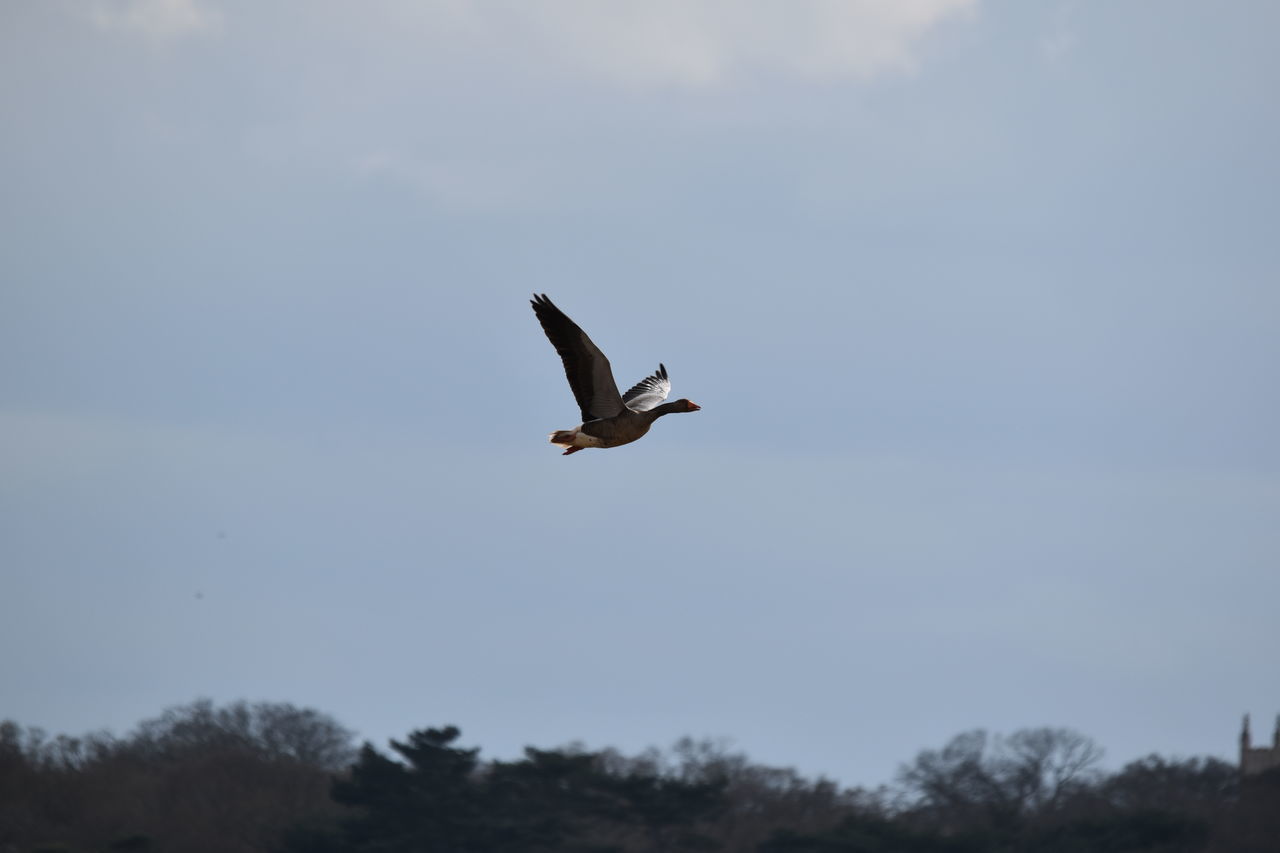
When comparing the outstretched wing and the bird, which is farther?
the outstretched wing

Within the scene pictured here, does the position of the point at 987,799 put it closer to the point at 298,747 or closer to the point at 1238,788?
the point at 1238,788

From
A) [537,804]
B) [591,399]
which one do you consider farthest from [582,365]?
[537,804]

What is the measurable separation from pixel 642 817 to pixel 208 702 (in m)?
25.4

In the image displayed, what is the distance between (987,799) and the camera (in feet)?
279

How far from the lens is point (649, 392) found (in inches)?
1106

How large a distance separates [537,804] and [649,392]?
54573 millimetres

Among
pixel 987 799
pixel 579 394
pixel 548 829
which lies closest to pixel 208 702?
pixel 548 829

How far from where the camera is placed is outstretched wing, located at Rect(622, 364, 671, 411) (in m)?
27.2

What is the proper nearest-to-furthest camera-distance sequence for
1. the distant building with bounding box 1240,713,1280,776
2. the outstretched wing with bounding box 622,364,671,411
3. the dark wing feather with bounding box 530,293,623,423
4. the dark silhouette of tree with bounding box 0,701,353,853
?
the dark wing feather with bounding box 530,293,623,423, the outstretched wing with bounding box 622,364,671,411, the dark silhouette of tree with bounding box 0,701,353,853, the distant building with bounding box 1240,713,1280,776

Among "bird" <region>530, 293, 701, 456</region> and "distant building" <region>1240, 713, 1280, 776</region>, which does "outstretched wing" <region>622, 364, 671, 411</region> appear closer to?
"bird" <region>530, 293, 701, 456</region>

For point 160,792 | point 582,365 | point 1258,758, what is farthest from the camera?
point 1258,758

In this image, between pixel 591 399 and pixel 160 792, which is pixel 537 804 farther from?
pixel 591 399

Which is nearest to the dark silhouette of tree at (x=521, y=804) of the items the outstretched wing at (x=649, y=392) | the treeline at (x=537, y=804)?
the treeline at (x=537, y=804)

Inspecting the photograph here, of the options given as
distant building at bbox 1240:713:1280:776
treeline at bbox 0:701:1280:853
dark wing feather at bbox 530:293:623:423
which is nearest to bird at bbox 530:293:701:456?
dark wing feather at bbox 530:293:623:423
